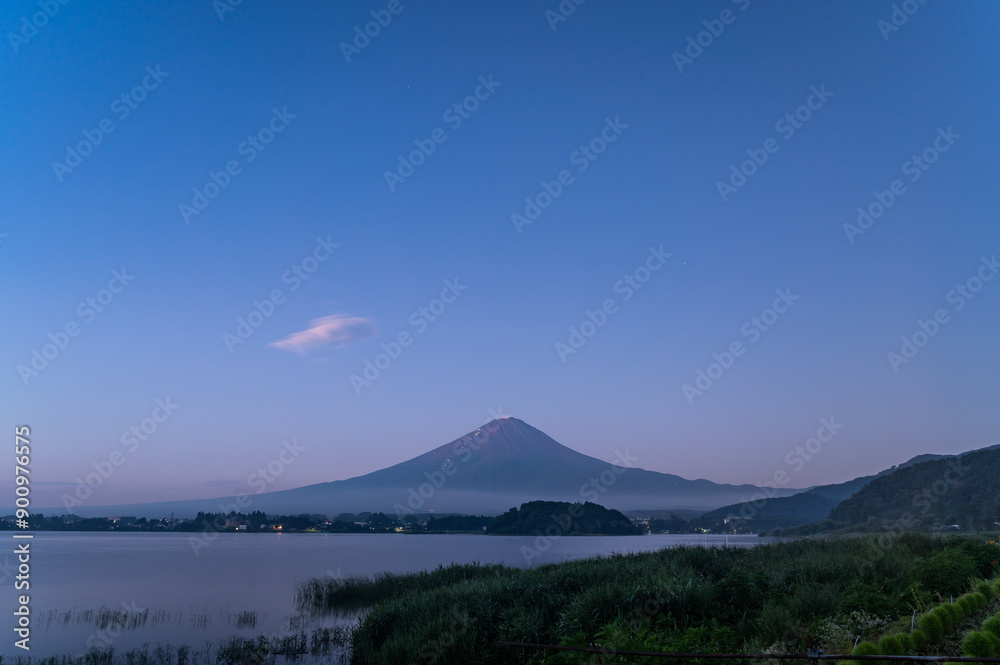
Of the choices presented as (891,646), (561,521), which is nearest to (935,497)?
(561,521)

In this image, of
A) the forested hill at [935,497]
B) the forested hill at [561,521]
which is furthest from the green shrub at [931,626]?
the forested hill at [561,521]

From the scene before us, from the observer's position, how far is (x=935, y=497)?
101625 millimetres

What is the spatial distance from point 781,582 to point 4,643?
2387cm

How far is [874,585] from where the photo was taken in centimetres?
1270

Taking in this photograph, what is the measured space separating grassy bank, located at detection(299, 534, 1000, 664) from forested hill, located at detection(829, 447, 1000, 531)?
258ft

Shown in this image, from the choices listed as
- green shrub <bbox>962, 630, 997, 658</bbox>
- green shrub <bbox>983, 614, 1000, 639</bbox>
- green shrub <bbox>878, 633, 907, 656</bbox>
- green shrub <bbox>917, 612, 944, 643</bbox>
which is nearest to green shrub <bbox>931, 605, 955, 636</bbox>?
green shrub <bbox>917, 612, 944, 643</bbox>

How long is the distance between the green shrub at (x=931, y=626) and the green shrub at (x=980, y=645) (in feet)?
3.38

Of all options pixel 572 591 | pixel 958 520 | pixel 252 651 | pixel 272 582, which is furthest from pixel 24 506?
pixel 958 520

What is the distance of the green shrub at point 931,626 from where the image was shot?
8164mm

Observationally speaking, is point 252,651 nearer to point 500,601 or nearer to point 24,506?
point 24,506

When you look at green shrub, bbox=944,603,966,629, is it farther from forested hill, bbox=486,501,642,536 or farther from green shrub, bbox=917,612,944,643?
forested hill, bbox=486,501,642,536

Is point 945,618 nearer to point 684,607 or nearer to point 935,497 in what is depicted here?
point 684,607

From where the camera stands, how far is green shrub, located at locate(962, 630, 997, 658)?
7.01 meters

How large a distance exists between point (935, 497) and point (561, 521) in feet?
285
